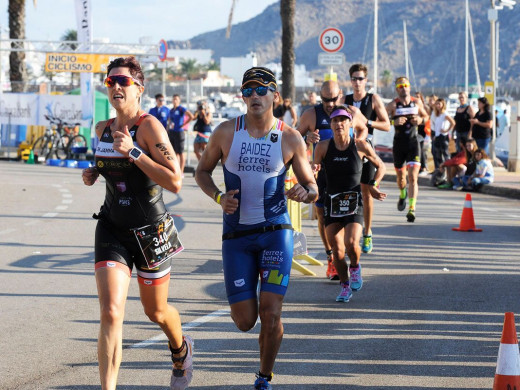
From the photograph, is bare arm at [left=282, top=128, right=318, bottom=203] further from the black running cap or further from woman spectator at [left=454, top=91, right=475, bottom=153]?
woman spectator at [left=454, top=91, right=475, bottom=153]

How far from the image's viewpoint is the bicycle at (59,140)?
107ft

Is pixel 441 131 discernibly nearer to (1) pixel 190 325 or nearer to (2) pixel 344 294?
(2) pixel 344 294

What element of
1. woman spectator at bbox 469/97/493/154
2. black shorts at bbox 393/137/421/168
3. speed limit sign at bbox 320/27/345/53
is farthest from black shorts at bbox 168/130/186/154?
black shorts at bbox 393/137/421/168

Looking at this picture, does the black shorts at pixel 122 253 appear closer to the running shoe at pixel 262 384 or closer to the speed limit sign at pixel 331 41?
the running shoe at pixel 262 384

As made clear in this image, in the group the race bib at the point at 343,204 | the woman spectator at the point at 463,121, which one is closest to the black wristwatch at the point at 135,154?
the race bib at the point at 343,204

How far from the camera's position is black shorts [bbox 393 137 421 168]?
1594 centimetres

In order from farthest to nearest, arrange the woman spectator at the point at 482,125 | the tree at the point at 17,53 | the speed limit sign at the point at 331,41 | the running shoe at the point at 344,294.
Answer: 1. the tree at the point at 17,53
2. the woman spectator at the point at 482,125
3. the speed limit sign at the point at 331,41
4. the running shoe at the point at 344,294

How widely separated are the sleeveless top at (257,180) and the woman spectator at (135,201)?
0.43m

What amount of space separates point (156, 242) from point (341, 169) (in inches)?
159

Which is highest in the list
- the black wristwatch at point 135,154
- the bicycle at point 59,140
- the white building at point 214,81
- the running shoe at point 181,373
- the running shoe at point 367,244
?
the black wristwatch at point 135,154

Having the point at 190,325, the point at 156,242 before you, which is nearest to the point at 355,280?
the point at 190,325

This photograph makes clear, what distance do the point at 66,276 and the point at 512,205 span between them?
38.6ft

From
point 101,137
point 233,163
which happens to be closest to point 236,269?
point 233,163

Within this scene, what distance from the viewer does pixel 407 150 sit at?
52.4 feet
